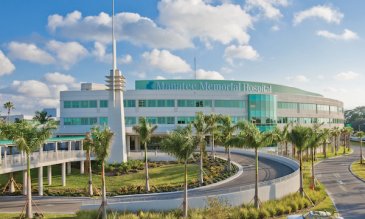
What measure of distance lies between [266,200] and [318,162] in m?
44.5

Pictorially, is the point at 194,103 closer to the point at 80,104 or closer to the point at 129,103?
the point at 129,103

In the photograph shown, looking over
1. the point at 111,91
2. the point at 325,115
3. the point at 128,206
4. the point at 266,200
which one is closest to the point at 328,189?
the point at 266,200

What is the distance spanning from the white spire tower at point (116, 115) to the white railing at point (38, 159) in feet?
16.1

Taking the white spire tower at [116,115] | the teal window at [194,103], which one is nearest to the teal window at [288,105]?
the teal window at [194,103]

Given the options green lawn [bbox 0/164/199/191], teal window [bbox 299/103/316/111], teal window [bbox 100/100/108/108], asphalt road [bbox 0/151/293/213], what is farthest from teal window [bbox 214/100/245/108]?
green lawn [bbox 0/164/199/191]

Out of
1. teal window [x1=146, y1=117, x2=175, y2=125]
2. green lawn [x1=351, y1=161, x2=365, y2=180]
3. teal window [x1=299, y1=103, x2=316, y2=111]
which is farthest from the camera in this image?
teal window [x1=299, y1=103, x2=316, y2=111]

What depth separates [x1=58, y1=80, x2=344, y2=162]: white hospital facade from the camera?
7556 centimetres

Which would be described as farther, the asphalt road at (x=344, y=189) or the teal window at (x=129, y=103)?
the teal window at (x=129, y=103)

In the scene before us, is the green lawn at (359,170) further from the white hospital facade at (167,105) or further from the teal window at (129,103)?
the teal window at (129,103)

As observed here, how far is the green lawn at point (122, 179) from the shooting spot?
45.9 meters

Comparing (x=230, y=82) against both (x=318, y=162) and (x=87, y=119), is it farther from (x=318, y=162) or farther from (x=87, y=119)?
(x=87, y=119)

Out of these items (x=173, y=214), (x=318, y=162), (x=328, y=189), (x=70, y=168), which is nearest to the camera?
(x=173, y=214)

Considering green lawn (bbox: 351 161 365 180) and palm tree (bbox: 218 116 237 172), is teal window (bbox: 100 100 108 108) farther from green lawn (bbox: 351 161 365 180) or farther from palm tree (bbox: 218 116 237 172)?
green lawn (bbox: 351 161 365 180)

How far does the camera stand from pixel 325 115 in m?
103
